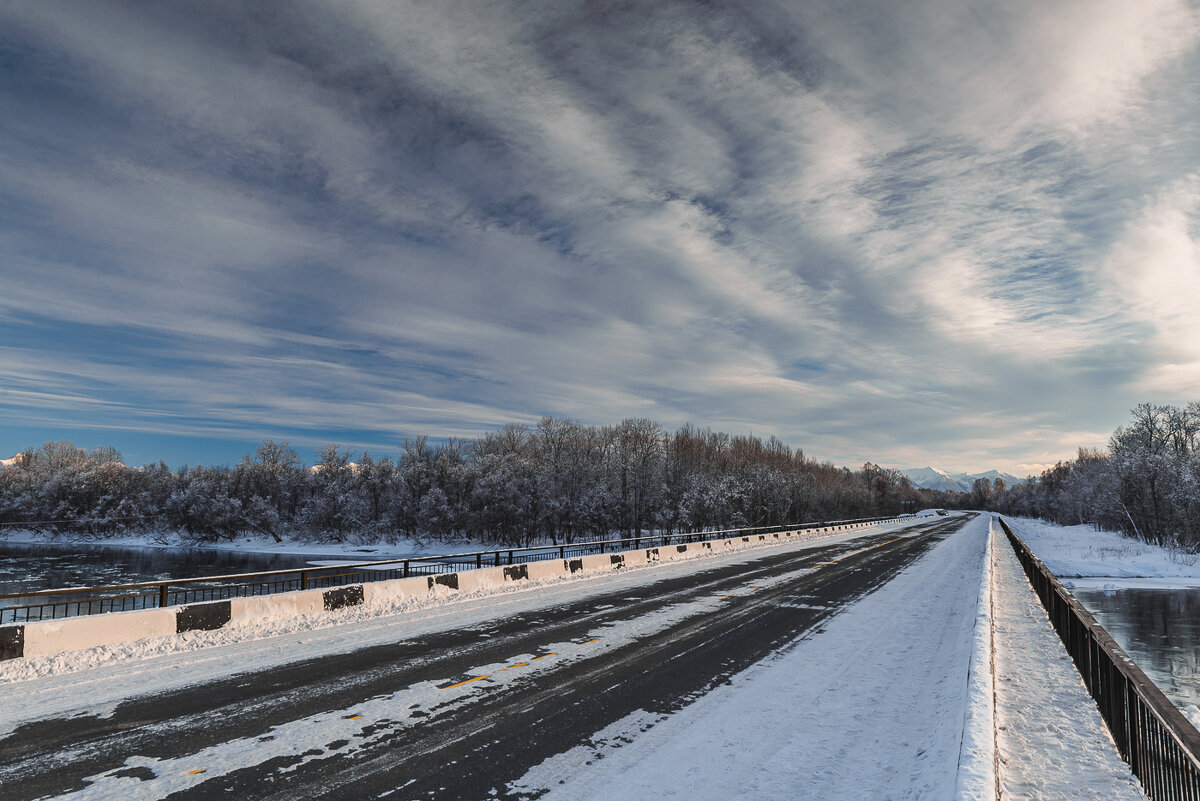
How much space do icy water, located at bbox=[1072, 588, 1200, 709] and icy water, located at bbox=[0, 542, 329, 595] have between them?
4644cm

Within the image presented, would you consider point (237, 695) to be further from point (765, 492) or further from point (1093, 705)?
point (765, 492)

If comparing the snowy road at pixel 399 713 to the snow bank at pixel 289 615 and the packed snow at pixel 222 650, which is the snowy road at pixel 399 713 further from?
the snow bank at pixel 289 615

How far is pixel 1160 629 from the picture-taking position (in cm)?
1828

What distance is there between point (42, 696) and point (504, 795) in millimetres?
6233

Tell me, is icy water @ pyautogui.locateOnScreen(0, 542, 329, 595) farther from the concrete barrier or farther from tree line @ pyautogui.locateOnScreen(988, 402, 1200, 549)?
tree line @ pyautogui.locateOnScreen(988, 402, 1200, 549)

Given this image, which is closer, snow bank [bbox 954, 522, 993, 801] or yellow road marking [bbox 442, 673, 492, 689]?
snow bank [bbox 954, 522, 993, 801]

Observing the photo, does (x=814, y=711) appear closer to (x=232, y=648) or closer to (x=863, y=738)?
(x=863, y=738)

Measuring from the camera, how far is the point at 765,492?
78.0 metres

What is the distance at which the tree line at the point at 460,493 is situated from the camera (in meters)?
77.0

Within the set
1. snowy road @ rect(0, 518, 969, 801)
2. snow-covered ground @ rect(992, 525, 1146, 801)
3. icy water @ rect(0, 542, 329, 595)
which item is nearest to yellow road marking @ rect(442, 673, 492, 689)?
snowy road @ rect(0, 518, 969, 801)

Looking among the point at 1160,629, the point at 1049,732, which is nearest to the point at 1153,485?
the point at 1160,629

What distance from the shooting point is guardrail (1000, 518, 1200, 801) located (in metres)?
4.32

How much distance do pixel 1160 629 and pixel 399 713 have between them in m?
22.1

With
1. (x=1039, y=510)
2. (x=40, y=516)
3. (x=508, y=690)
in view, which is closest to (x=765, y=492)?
(x=508, y=690)
